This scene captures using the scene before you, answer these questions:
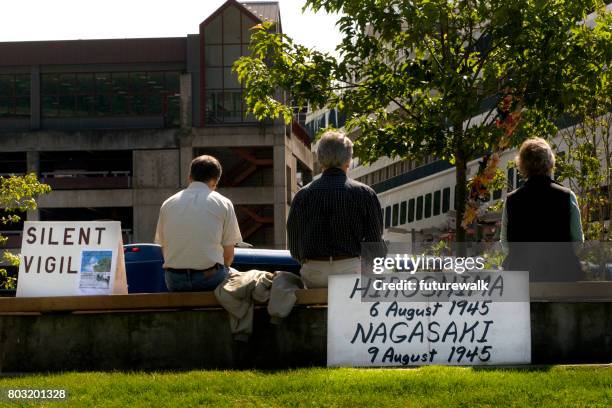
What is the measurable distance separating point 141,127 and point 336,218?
223 ft

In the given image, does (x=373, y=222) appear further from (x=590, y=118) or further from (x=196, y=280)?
(x=590, y=118)

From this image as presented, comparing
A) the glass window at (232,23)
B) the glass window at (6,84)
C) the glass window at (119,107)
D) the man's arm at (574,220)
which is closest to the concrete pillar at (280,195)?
the glass window at (232,23)

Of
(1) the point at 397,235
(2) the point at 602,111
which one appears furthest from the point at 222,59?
(2) the point at 602,111

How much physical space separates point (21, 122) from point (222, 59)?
1326cm

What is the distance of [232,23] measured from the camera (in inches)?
2879

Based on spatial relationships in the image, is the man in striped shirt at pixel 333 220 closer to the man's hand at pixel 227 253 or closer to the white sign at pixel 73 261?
the man's hand at pixel 227 253

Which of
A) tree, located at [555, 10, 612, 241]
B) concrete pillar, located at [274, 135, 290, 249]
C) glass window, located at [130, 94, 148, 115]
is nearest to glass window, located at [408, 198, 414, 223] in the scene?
concrete pillar, located at [274, 135, 290, 249]

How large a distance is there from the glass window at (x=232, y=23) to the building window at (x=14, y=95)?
1331 cm

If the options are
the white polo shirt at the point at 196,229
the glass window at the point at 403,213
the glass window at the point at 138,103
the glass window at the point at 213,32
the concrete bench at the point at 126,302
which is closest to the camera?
the concrete bench at the point at 126,302

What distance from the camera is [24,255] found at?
32.0 feet

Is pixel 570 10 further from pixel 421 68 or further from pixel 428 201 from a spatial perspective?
pixel 428 201

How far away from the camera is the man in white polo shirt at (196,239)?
9234mm

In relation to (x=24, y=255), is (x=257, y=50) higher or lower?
higher

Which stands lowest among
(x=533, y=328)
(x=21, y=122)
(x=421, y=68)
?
(x=533, y=328)
